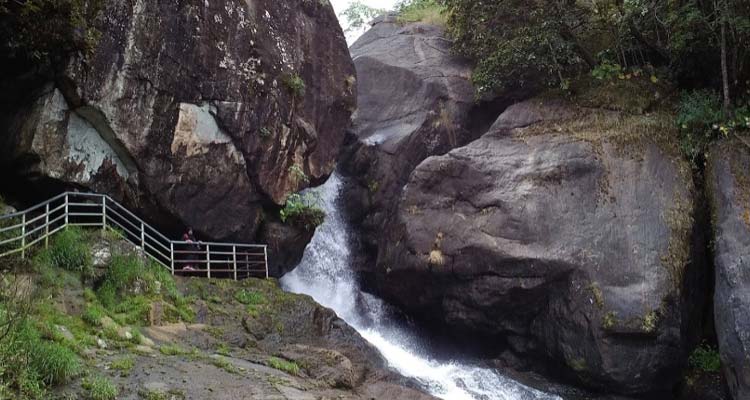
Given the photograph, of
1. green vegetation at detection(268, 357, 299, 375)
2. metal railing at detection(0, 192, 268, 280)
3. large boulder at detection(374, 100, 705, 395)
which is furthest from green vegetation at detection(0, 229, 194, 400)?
large boulder at detection(374, 100, 705, 395)

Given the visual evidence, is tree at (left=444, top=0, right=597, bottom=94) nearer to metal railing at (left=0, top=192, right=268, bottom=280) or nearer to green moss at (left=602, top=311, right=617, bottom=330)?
green moss at (left=602, top=311, right=617, bottom=330)

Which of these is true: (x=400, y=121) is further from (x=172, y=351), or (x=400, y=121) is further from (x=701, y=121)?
(x=172, y=351)

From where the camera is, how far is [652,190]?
47.9ft

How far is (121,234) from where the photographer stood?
12000 millimetres

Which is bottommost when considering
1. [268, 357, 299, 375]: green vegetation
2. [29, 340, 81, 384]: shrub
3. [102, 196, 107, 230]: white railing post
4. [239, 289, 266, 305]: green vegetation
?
[268, 357, 299, 375]: green vegetation

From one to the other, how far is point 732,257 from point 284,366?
9.08 metres

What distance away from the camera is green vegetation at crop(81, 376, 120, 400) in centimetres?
725

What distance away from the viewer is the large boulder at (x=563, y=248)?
13188mm

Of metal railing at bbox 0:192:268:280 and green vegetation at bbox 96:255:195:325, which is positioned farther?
metal railing at bbox 0:192:268:280

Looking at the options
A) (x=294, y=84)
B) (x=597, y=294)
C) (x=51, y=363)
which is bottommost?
(x=597, y=294)

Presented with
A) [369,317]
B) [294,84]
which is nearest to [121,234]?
[294,84]

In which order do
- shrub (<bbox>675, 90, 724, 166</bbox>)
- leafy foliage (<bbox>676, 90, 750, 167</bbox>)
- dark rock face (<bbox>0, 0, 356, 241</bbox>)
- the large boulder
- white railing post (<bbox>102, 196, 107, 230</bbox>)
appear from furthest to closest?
shrub (<bbox>675, 90, 724, 166</bbox>) → leafy foliage (<bbox>676, 90, 750, 167</bbox>) → the large boulder → dark rock face (<bbox>0, 0, 356, 241</bbox>) → white railing post (<bbox>102, 196, 107, 230</bbox>)

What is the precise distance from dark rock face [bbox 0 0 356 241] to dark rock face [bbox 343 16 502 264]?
7.89 ft

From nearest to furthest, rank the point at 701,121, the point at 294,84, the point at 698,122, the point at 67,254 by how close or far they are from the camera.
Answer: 1. the point at 67,254
2. the point at 701,121
3. the point at 698,122
4. the point at 294,84
